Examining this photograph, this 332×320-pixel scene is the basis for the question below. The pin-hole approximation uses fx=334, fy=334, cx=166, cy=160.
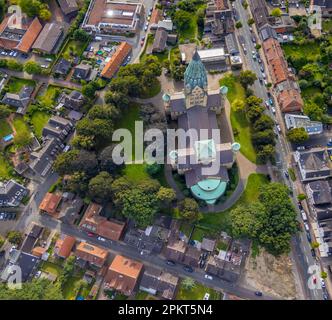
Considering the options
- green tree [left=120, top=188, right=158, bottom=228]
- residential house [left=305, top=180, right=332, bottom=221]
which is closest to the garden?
green tree [left=120, top=188, right=158, bottom=228]

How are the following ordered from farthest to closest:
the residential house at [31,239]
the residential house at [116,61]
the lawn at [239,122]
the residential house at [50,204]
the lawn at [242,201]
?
the residential house at [116,61] → the lawn at [239,122] → the residential house at [50,204] → the residential house at [31,239] → the lawn at [242,201]

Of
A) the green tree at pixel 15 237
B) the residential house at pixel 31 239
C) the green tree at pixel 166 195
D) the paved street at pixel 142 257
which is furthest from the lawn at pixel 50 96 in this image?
the green tree at pixel 166 195

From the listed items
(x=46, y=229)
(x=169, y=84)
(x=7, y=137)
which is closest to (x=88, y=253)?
(x=46, y=229)

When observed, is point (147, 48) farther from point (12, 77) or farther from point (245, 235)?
point (245, 235)

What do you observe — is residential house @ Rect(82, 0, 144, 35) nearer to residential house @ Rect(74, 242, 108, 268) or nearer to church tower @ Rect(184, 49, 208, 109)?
church tower @ Rect(184, 49, 208, 109)

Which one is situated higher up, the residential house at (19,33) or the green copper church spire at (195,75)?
the residential house at (19,33)

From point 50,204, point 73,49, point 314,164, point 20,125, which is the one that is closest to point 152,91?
point 73,49

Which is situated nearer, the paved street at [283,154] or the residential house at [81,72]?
the paved street at [283,154]

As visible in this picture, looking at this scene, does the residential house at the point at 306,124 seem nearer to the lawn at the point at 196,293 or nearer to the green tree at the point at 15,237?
the lawn at the point at 196,293
